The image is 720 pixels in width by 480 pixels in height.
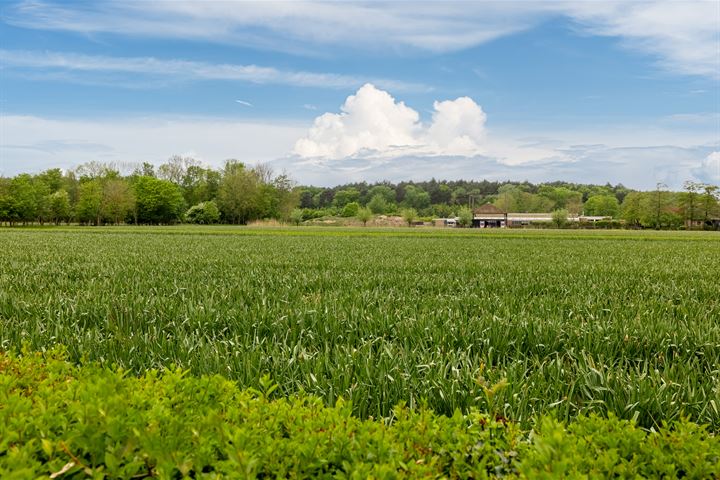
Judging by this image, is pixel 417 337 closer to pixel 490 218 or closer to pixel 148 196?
pixel 148 196

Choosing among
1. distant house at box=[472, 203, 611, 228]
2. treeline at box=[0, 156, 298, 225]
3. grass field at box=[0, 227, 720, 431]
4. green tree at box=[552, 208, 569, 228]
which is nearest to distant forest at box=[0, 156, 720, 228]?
treeline at box=[0, 156, 298, 225]

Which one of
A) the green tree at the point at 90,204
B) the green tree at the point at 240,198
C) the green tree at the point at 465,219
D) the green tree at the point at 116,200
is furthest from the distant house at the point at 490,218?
the green tree at the point at 90,204

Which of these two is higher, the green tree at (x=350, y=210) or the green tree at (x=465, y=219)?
the green tree at (x=350, y=210)

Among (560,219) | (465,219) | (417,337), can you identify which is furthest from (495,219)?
(417,337)

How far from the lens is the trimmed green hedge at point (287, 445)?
1970 mm

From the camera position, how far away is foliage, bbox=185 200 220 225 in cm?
12662

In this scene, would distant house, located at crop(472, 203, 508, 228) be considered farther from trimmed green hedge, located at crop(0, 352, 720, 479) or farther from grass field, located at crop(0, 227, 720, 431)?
trimmed green hedge, located at crop(0, 352, 720, 479)

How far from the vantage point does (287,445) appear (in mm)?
2141

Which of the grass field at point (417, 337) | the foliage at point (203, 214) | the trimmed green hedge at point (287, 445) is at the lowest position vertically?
the grass field at point (417, 337)

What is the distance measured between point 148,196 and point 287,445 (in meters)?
133

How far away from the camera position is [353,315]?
7.80m

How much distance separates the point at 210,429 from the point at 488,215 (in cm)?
16341

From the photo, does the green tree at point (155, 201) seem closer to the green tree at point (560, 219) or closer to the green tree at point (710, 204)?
the green tree at point (560, 219)

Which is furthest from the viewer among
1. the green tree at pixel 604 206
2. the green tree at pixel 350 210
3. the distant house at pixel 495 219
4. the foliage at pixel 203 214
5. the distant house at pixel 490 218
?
the green tree at pixel 604 206
